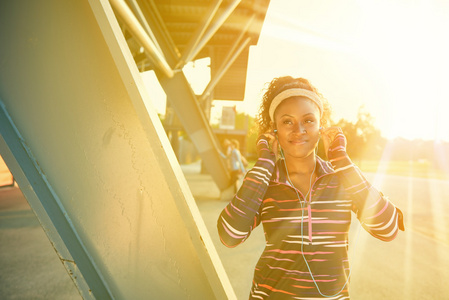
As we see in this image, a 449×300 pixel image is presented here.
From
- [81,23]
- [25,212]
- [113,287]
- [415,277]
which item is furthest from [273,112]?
[25,212]

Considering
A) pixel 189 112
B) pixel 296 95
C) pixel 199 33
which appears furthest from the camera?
pixel 189 112

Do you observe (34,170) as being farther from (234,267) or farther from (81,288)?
(234,267)

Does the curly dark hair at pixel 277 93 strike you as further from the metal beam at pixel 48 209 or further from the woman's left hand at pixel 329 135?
the metal beam at pixel 48 209

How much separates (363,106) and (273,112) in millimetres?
50850

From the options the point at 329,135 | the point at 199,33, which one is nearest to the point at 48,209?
the point at 329,135

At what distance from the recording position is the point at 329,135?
1471 mm

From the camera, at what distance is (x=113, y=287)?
1131 mm

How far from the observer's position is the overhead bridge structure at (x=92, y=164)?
1064 millimetres

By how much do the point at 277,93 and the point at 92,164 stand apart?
103 cm

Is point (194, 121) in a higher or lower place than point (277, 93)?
lower

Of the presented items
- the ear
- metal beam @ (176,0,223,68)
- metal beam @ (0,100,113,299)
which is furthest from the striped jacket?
metal beam @ (176,0,223,68)

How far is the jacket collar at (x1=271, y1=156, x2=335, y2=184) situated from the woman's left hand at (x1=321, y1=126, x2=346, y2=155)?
8 centimetres

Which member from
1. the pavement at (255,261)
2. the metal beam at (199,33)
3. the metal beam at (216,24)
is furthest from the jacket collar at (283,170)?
the metal beam at (216,24)

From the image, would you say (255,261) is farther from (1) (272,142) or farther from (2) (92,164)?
(2) (92,164)
